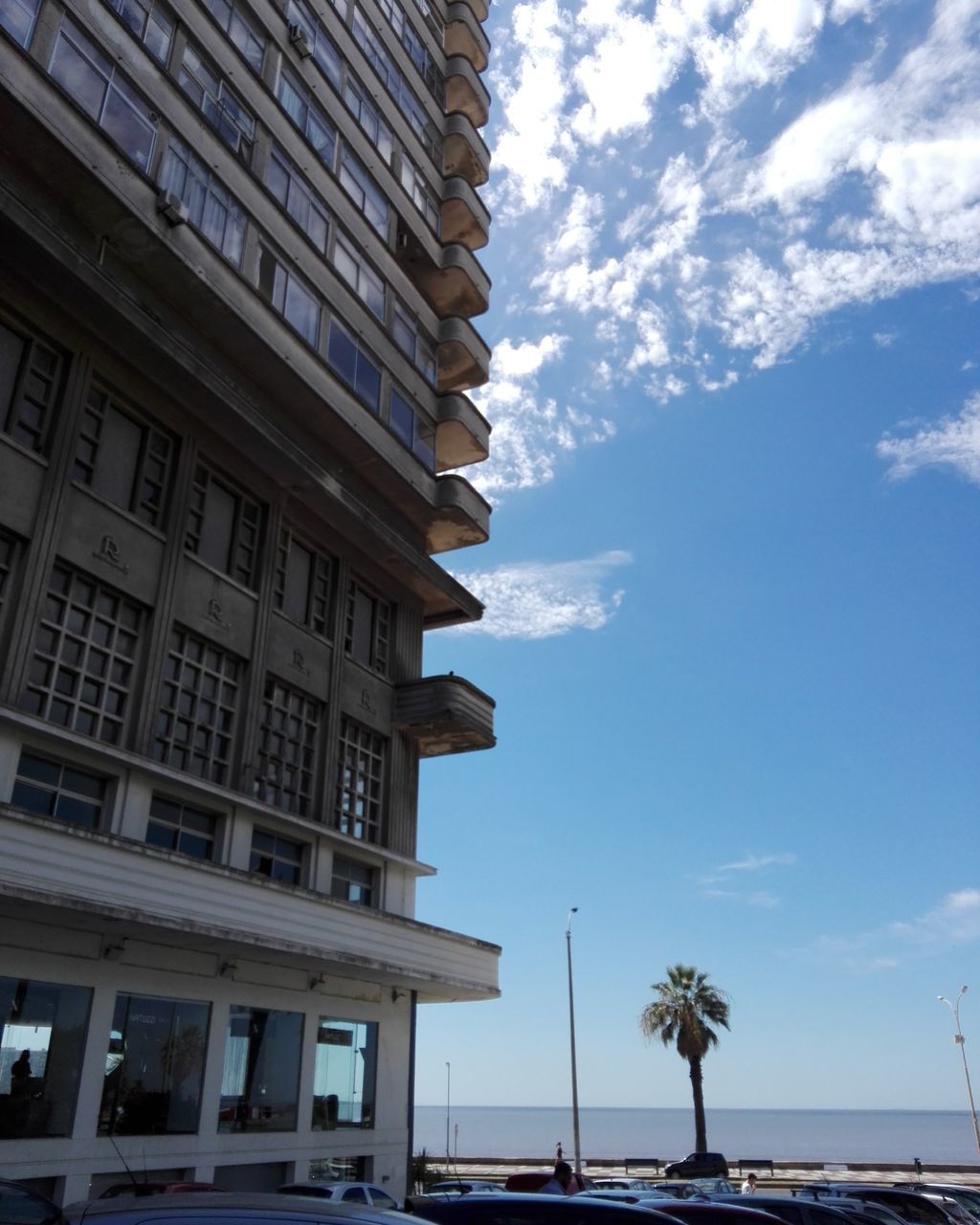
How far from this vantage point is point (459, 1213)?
8203 millimetres

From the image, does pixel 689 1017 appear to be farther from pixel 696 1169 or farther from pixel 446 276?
pixel 446 276

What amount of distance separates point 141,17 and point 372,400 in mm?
10800

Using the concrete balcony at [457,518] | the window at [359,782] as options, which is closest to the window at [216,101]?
the concrete balcony at [457,518]

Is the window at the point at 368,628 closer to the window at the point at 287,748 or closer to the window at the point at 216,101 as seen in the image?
the window at the point at 287,748

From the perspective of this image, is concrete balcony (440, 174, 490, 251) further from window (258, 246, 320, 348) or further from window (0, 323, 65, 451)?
window (0, 323, 65, 451)

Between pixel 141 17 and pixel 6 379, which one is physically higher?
pixel 141 17

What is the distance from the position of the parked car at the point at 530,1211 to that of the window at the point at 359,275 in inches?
1002

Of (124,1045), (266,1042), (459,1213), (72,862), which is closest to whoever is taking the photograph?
(459,1213)

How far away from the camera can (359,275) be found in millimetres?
30047

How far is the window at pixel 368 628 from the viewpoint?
28516 mm

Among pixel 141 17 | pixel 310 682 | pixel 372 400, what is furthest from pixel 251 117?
pixel 310 682

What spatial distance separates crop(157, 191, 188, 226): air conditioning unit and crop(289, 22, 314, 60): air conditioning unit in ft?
33.5

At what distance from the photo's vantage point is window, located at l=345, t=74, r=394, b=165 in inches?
1270

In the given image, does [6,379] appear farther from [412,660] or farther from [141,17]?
[412,660]
